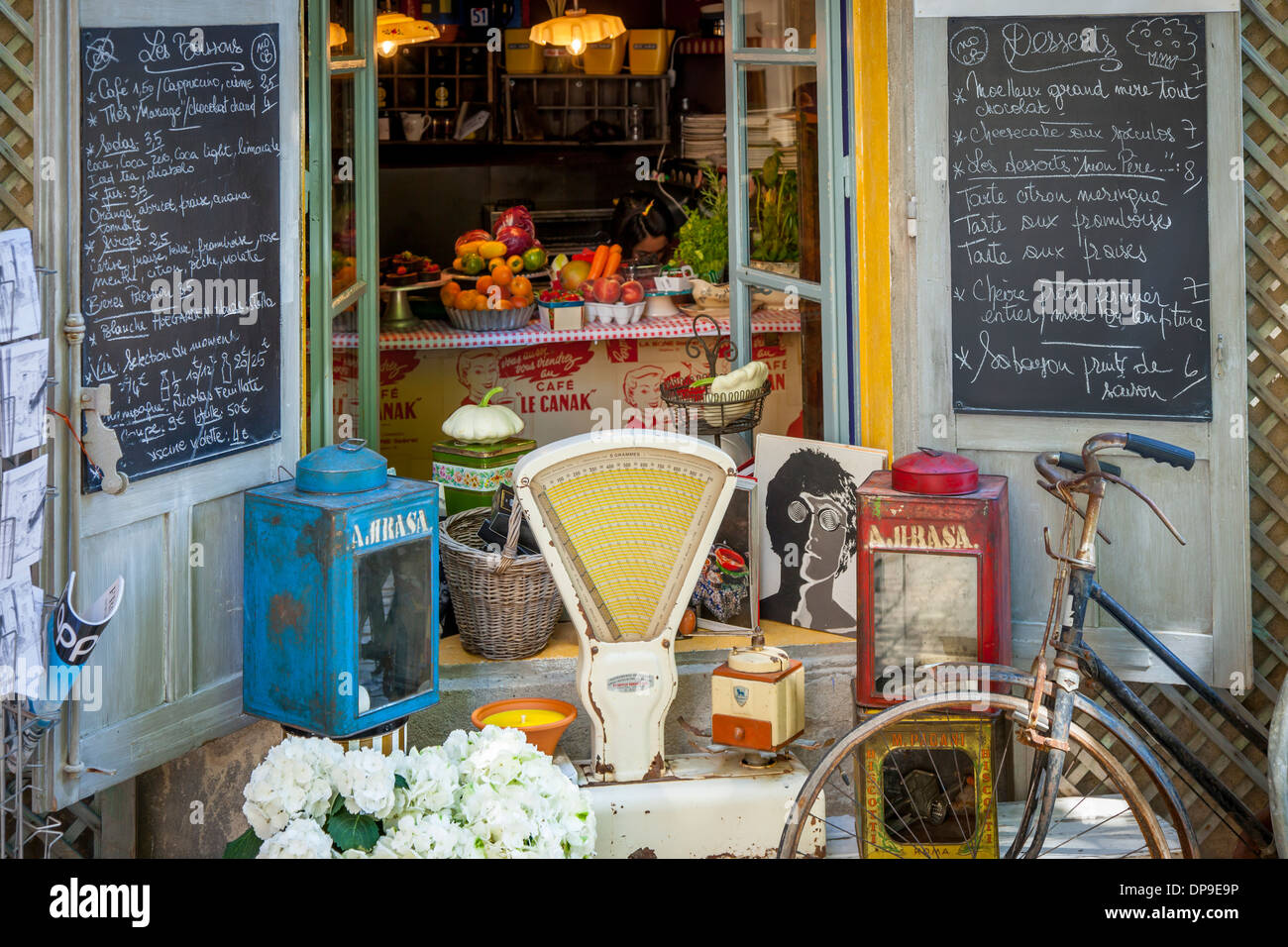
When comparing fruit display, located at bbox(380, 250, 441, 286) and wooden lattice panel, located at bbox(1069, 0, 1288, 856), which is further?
fruit display, located at bbox(380, 250, 441, 286)

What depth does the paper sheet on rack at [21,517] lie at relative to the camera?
2682mm

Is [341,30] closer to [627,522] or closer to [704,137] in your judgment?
[627,522]

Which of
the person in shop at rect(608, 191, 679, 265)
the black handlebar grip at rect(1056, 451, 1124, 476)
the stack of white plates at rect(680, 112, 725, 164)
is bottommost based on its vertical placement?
the black handlebar grip at rect(1056, 451, 1124, 476)

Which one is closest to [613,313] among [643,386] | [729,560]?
[643,386]

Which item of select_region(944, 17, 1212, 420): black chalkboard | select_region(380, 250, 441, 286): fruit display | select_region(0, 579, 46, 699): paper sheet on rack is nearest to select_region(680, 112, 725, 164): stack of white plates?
select_region(380, 250, 441, 286): fruit display

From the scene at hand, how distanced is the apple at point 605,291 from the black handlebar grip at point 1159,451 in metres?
3.13

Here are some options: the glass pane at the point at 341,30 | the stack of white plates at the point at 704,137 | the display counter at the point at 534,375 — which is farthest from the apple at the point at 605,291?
the stack of white plates at the point at 704,137

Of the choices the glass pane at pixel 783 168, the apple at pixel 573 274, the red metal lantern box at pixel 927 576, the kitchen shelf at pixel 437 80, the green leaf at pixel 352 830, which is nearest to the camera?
the green leaf at pixel 352 830

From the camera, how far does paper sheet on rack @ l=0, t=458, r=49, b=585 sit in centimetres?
268

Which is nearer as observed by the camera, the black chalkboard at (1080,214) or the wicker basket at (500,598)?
the black chalkboard at (1080,214)

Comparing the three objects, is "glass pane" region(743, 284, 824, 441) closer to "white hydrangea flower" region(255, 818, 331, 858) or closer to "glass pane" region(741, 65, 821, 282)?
"glass pane" region(741, 65, 821, 282)

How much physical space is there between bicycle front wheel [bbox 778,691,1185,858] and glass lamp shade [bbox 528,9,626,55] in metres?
5.05

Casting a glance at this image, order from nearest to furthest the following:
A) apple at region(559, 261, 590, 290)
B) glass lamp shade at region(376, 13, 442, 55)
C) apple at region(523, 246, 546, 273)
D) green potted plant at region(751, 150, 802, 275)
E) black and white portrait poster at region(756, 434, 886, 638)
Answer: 1. black and white portrait poster at region(756, 434, 886, 638)
2. green potted plant at region(751, 150, 802, 275)
3. apple at region(559, 261, 590, 290)
4. apple at region(523, 246, 546, 273)
5. glass lamp shade at region(376, 13, 442, 55)

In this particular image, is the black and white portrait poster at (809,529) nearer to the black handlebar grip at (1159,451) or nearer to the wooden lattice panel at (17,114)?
the black handlebar grip at (1159,451)
